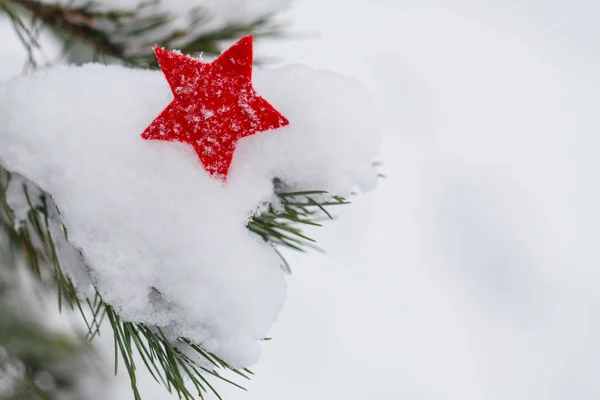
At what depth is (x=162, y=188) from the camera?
44cm

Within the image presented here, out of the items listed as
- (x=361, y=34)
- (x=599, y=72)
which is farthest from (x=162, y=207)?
(x=599, y=72)

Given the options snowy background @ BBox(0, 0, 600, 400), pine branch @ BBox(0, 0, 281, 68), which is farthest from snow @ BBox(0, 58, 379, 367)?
snowy background @ BBox(0, 0, 600, 400)

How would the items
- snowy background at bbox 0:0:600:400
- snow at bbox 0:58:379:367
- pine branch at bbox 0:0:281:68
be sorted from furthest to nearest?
snowy background at bbox 0:0:600:400, pine branch at bbox 0:0:281:68, snow at bbox 0:58:379:367

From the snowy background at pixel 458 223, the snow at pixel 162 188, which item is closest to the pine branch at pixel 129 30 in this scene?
the snow at pixel 162 188

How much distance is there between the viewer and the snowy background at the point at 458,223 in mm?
1956

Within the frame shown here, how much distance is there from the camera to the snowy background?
6.42 ft

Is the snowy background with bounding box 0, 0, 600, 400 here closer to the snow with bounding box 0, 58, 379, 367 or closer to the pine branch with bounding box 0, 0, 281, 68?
the pine branch with bounding box 0, 0, 281, 68

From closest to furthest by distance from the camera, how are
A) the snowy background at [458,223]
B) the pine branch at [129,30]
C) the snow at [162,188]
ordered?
the snow at [162,188] → the pine branch at [129,30] → the snowy background at [458,223]

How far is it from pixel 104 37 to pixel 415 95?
71.7 inches

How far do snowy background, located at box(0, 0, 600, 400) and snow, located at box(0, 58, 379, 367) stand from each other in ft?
4.87

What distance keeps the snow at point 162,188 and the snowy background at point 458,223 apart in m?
1.48

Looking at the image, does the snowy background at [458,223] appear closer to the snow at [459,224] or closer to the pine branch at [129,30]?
the snow at [459,224]

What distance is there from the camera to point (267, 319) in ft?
1.44

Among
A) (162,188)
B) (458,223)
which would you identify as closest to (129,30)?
(162,188)
